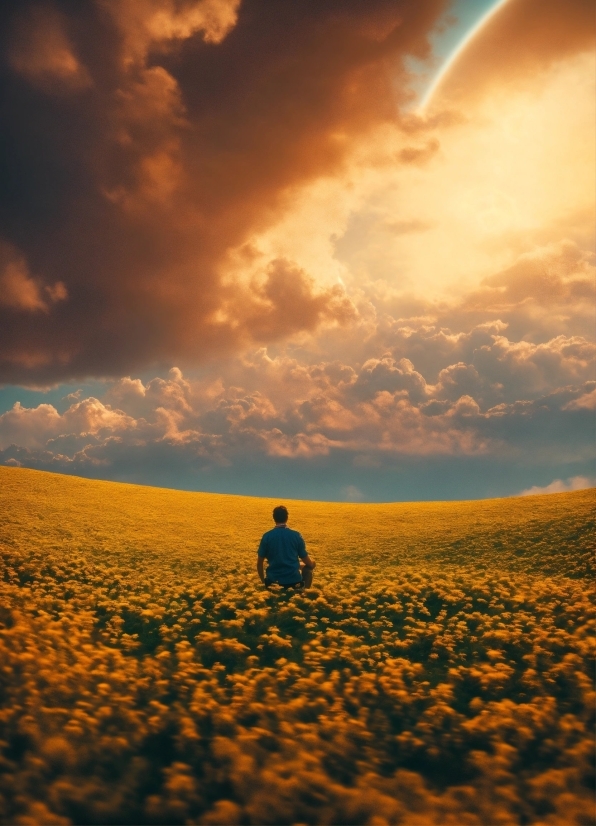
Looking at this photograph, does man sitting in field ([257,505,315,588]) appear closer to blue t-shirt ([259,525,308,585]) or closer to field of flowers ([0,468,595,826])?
blue t-shirt ([259,525,308,585])

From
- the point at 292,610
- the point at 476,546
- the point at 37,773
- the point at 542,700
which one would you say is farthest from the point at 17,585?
the point at 476,546

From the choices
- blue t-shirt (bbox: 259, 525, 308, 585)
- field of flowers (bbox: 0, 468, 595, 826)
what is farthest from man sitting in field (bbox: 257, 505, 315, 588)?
field of flowers (bbox: 0, 468, 595, 826)

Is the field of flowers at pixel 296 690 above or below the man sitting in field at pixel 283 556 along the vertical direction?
below

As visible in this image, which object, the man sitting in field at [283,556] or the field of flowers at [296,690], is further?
the man sitting in field at [283,556]

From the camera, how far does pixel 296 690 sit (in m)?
12.0

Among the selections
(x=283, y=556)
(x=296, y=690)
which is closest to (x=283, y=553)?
(x=283, y=556)

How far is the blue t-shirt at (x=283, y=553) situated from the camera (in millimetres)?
17797

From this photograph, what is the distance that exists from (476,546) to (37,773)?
22.7 metres

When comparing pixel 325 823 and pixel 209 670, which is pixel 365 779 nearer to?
pixel 325 823

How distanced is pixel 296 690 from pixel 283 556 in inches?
242

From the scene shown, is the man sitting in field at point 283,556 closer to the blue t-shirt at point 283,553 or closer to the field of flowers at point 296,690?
the blue t-shirt at point 283,553

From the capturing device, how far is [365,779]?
891cm

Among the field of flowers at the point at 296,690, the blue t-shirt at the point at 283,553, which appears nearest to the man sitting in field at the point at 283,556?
the blue t-shirt at the point at 283,553

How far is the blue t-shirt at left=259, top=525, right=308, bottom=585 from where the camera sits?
1780 centimetres
